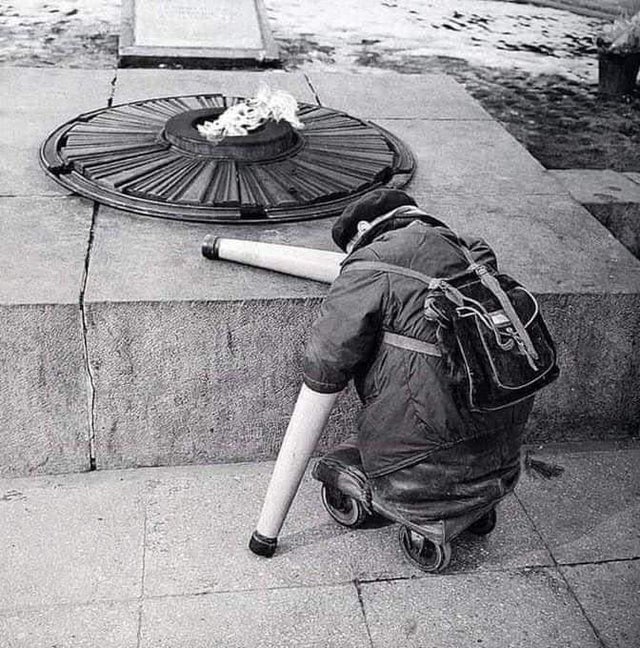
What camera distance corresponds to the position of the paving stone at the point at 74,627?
249 centimetres

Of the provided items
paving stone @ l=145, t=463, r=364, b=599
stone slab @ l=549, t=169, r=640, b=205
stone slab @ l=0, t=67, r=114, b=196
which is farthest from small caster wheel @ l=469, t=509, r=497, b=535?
stone slab @ l=0, t=67, r=114, b=196

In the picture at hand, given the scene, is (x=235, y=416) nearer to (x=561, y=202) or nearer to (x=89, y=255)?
(x=89, y=255)

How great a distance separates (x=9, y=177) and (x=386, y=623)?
7.76ft

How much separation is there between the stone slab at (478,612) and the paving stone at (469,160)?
5.75 ft

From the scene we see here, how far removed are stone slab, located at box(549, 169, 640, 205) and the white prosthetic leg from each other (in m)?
2.00

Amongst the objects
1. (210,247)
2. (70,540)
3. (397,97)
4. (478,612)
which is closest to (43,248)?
(210,247)

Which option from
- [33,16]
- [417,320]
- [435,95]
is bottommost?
[33,16]

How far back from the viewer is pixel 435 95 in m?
5.11

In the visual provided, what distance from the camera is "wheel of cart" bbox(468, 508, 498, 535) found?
290 centimetres

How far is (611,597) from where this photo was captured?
2713mm

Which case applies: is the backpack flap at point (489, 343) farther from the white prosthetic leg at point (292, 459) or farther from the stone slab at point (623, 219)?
the stone slab at point (623, 219)

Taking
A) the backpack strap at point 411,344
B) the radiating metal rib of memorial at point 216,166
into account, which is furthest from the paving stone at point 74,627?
the radiating metal rib of memorial at point 216,166

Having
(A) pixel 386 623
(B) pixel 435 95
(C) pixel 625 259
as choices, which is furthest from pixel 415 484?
(B) pixel 435 95

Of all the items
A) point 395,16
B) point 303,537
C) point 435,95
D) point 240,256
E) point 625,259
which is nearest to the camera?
point 303,537
